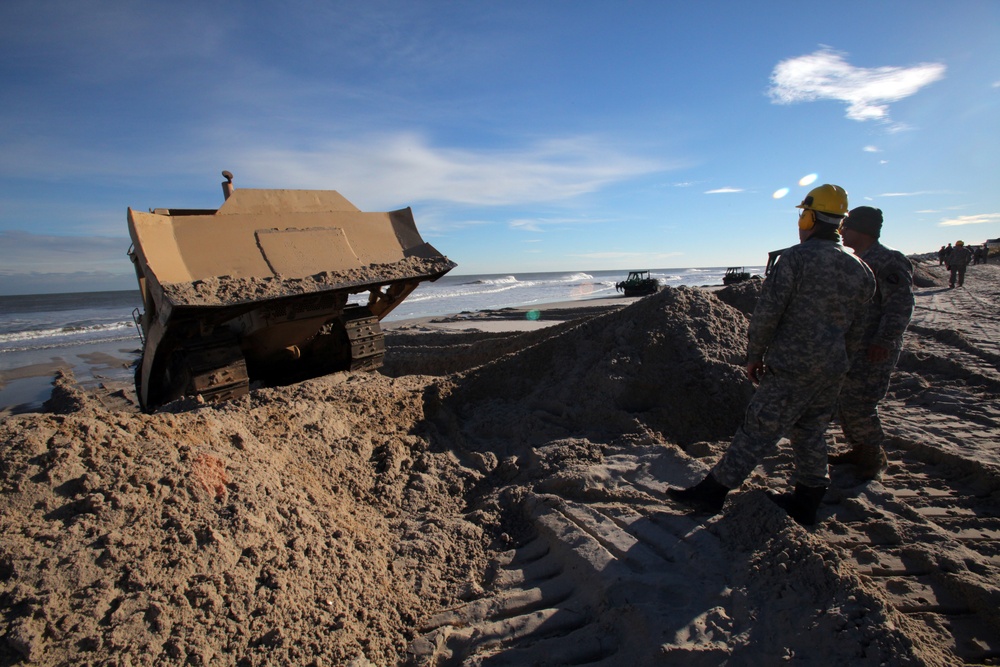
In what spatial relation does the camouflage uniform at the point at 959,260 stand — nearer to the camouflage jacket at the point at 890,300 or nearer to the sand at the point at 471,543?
the sand at the point at 471,543

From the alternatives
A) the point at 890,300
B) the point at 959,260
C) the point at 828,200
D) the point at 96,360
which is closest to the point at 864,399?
the point at 890,300

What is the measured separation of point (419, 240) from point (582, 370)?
283cm

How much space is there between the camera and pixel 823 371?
109 inches

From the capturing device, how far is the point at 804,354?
9.16 ft

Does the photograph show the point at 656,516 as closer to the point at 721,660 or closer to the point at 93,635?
the point at 721,660

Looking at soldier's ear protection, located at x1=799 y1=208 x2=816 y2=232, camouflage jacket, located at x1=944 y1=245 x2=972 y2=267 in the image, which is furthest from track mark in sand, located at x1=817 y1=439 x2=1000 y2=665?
camouflage jacket, located at x1=944 y1=245 x2=972 y2=267

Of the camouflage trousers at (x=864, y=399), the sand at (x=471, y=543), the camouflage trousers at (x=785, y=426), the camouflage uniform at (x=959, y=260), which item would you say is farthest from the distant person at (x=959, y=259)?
the camouflage trousers at (x=785, y=426)

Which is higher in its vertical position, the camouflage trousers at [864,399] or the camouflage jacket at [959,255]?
the camouflage jacket at [959,255]

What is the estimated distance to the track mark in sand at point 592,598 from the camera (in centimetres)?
209

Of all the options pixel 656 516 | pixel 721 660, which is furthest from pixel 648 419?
pixel 721 660

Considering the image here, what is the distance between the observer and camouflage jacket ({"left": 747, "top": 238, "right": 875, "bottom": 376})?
2.79 m

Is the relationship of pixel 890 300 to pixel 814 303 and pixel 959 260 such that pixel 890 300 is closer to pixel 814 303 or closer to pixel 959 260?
pixel 814 303

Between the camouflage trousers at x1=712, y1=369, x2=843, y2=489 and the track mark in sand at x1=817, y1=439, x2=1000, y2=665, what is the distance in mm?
351

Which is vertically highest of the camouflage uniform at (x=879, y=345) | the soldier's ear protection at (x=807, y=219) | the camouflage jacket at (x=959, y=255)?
the camouflage jacket at (x=959, y=255)
